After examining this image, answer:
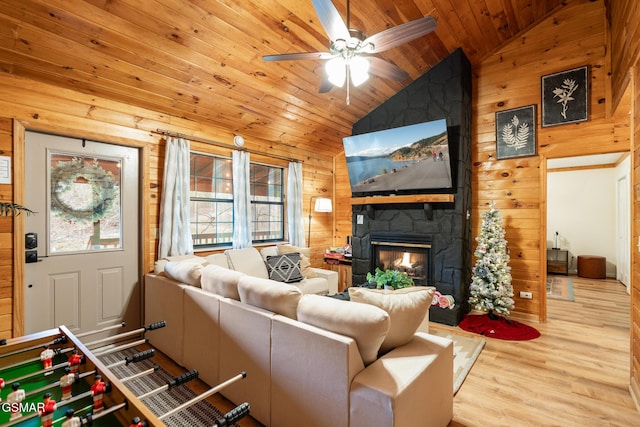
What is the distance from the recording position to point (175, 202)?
3604 mm

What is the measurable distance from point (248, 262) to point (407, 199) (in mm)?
2366

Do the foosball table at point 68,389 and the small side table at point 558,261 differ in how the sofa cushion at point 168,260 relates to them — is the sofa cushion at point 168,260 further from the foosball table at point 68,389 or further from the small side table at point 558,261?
the small side table at point 558,261

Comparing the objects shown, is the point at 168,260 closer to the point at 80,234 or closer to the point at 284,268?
the point at 80,234

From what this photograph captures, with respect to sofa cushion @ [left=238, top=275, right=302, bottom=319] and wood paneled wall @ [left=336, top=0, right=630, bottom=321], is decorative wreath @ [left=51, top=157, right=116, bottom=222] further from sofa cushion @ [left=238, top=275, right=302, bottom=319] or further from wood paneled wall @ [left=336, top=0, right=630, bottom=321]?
wood paneled wall @ [left=336, top=0, right=630, bottom=321]

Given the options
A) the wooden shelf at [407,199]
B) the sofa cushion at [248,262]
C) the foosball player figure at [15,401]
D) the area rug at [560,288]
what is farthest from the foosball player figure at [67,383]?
the area rug at [560,288]

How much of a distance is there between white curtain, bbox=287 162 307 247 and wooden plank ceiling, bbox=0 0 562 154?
92cm

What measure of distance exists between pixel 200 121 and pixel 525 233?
177 inches

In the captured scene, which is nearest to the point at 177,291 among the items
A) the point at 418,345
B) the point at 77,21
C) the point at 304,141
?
the point at 418,345

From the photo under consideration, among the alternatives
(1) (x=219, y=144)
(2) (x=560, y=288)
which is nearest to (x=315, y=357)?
(1) (x=219, y=144)

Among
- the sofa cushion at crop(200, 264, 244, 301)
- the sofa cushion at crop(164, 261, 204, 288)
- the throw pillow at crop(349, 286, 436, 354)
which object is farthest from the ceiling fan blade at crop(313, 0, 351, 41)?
the sofa cushion at crop(164, 261, 204, 288)

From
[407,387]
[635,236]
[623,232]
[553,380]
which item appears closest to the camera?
[407,387]

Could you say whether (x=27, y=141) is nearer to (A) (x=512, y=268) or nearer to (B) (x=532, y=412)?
(B) (x=532, y=412)

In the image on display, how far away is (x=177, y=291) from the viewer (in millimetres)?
2734

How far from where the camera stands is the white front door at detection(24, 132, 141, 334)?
2.79 meters
